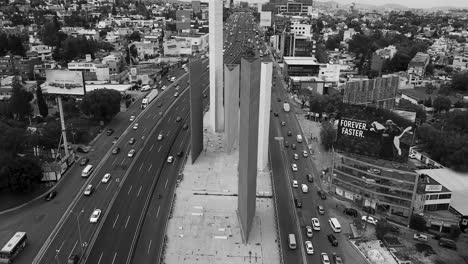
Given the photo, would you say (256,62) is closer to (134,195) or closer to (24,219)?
(134,195)

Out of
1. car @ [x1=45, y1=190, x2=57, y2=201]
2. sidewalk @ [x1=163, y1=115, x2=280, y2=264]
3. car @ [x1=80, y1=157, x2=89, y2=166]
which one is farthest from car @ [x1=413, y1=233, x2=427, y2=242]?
car @ [x1=80, y1=157, x2=89, y2=166]

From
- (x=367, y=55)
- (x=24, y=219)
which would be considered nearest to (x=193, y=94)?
(x=24, y=219)

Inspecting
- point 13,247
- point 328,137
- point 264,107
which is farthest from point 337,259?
point 13,247

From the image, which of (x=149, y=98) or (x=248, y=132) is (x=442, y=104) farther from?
(x=248, y=132)

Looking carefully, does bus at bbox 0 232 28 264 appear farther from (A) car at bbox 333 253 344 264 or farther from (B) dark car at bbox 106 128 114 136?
(B) dark car at bbox 106 128 114 136

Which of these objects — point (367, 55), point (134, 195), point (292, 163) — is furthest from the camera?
point (367, 55)

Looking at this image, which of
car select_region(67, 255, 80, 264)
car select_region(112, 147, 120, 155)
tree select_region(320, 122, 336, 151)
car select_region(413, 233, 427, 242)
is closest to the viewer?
car select_region(67, 255, 80, 264)
